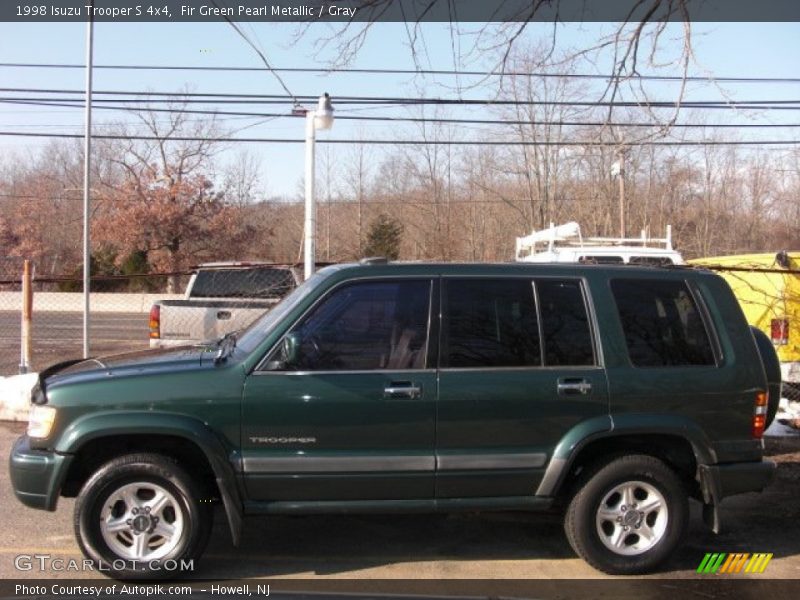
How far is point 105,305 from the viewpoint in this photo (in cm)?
2659

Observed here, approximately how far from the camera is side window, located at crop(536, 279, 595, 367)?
439 cm

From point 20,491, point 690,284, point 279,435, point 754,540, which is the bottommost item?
point 754,540

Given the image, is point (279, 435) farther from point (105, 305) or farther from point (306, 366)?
point (105, 305)

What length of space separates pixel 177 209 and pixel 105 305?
9871 mm

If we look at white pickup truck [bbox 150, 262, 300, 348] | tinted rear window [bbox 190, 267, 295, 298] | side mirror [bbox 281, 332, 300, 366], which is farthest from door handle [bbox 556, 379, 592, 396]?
tinted rear window [bbox 190, 267, 295, 298]

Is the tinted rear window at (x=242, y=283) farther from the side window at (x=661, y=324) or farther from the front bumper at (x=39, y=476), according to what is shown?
the side window at (x=661, y=324)

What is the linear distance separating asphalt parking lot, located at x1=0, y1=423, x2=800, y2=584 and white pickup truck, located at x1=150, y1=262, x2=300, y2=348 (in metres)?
4.32

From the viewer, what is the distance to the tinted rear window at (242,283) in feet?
36.8

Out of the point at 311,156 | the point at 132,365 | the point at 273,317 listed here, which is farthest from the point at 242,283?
the point at 132,365

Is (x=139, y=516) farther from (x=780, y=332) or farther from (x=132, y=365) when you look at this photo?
(x=780, y=332)

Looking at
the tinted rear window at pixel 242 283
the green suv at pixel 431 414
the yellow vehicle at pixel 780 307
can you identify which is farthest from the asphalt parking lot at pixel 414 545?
the tinted rear window at pixel 242 283

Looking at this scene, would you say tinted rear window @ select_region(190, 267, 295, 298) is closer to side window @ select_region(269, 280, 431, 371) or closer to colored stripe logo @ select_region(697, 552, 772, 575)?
side window @ select_region(269, 280, 431, 371)

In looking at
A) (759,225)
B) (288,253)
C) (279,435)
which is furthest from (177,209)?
(279,435)

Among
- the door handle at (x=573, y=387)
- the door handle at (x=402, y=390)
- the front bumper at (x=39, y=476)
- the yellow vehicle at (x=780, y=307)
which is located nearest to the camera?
the front bumper at (x=39, y=476)
